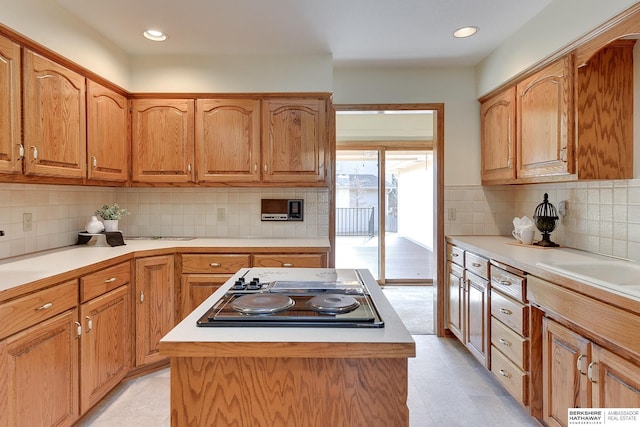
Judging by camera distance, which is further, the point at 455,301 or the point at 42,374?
the point at 455,301

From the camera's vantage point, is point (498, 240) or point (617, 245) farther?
point (498, 240)

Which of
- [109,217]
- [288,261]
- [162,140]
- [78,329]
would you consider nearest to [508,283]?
[288,261]

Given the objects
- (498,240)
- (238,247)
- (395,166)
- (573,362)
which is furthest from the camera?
(395,166)

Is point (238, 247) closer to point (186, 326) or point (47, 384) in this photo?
point (47, 384)

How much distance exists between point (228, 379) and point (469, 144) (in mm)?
3065

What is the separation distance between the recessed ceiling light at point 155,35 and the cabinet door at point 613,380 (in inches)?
124

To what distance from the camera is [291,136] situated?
119 inches

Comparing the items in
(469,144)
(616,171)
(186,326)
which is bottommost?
(186,326)

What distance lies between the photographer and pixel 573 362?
1.66 metres

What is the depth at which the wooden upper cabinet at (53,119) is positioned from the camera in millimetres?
2006

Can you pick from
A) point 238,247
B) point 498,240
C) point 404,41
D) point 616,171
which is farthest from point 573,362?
point 404,41

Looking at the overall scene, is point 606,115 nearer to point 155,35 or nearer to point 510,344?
point 510,344

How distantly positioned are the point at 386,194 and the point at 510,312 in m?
3.09

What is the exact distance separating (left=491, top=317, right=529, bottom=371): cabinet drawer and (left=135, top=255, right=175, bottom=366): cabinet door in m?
2.26
